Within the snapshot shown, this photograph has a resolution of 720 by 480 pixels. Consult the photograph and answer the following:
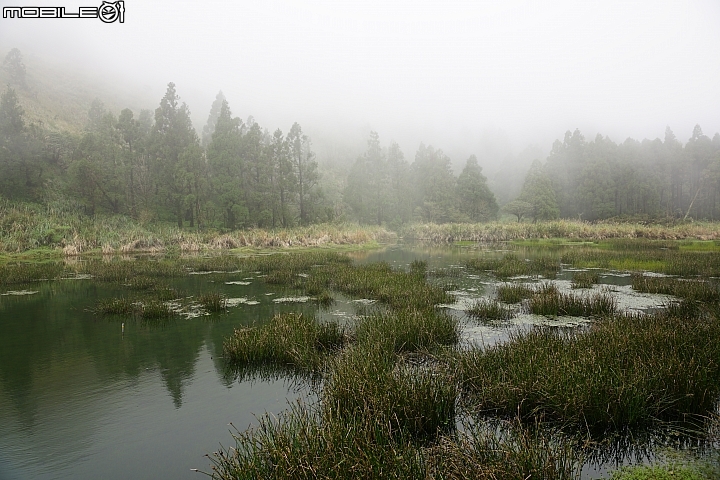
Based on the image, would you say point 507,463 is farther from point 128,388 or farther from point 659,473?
point 128,388

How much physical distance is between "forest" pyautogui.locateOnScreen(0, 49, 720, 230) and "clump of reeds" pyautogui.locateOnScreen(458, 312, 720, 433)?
40.3m

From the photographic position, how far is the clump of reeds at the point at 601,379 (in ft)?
15.1

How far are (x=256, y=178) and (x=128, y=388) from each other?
1737 inches

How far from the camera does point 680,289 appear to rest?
12070mm

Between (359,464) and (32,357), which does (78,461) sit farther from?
(32,357)

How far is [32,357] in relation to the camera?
7980 millimetres

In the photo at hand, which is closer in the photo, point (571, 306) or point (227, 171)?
point (571, 306)

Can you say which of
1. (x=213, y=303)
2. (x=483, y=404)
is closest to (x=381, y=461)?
(x=483, y=404)

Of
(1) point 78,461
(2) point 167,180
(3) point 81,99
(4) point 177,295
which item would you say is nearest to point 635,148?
(2) point 167,180

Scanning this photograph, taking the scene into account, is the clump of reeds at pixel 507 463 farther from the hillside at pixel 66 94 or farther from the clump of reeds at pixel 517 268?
the hillside at pixel 66 94

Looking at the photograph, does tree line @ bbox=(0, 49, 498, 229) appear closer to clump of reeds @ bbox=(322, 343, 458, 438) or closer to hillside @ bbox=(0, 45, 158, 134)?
hillside @ bbox=(0, 45, 158, 134)

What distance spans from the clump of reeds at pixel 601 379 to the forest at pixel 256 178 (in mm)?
40337

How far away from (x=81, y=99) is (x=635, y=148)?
132 m

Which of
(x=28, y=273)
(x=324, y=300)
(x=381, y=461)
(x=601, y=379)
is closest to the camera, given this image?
(x=381, y=461)
